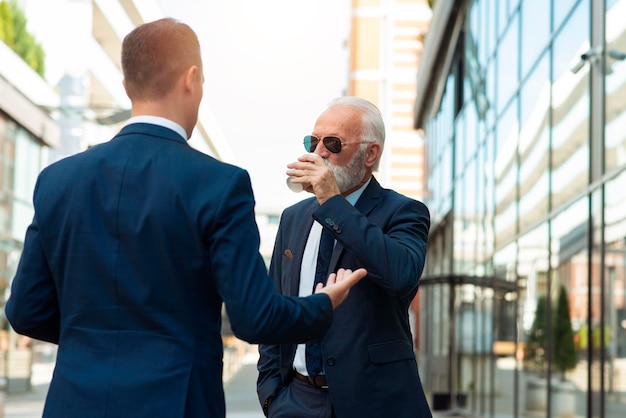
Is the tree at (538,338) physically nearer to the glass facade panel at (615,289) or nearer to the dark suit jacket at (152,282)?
the glass facade panel at (615,289)

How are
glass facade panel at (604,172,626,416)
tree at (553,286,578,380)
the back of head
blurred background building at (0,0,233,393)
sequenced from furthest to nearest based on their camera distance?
blurred background building at (0,0,233,393)
tree at (553,286,578,380)
glass facade panel at (604,172,626,416)
the back of head

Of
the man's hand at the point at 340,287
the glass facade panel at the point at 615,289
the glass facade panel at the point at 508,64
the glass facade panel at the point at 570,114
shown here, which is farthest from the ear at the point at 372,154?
the glass facade panel at the point at 508,64

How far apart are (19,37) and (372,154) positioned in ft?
81.8

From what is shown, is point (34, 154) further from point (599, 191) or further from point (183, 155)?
point (183, 155)

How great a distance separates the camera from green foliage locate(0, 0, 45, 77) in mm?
26531

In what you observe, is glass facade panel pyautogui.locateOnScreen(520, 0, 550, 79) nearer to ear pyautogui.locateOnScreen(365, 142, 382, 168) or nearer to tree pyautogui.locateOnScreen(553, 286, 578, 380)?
tree pyautogui.locateOnScreen(553, 286, 578, 380)

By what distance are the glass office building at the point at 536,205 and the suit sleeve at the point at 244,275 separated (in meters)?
6.56

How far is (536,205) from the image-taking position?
12922 millimetres

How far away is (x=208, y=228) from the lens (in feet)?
7.94

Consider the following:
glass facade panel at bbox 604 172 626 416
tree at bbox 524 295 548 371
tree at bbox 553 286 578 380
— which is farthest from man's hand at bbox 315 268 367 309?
tree at bbox 524 295 548 371

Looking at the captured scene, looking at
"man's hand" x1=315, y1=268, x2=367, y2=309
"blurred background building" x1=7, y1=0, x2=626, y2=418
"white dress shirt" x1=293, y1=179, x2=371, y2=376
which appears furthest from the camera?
"blurred background building" x1=7, y1=0, x2=626, y2=418

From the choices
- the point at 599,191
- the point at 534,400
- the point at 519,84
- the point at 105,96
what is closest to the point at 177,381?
the point at 599,191

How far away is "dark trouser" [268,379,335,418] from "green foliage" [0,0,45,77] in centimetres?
2407

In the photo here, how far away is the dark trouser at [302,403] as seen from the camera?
3.63m
